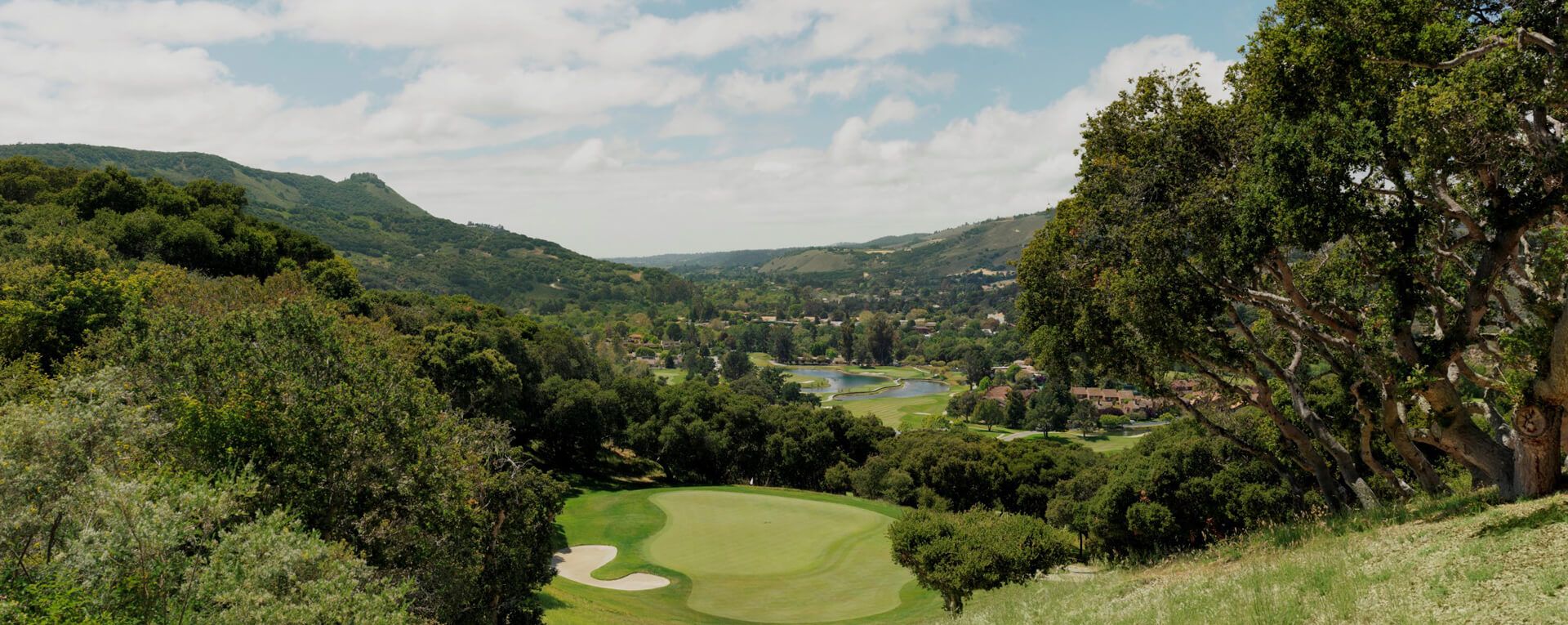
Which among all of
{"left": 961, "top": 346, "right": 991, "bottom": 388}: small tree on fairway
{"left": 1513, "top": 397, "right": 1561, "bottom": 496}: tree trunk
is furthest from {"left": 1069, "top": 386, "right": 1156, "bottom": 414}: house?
{"left": 1513, "top": 397, "right": 1561, "bottom": 496}: tree trunk

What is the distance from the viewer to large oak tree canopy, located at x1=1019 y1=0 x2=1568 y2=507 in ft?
32.4

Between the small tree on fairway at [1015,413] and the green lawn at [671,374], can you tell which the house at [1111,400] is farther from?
the green lawn at [671,374]

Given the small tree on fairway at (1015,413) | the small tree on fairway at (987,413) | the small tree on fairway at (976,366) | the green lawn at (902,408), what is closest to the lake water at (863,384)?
the small tree on fairway at (976,366)

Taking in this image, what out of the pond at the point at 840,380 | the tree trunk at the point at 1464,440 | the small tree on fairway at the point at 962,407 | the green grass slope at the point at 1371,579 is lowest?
the pond at the point at 840,380

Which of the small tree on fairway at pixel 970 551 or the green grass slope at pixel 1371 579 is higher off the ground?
the green grass slope at pixel 1371 579

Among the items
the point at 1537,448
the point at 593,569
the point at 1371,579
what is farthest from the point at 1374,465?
the point at 593,569

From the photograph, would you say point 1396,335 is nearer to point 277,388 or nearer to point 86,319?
point 277,388

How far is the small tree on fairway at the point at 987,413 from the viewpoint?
365 ft

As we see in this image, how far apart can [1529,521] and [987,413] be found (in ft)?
345

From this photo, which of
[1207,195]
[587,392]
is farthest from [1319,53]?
[587,392]

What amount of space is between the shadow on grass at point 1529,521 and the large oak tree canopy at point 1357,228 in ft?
4.71

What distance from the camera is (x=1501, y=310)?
12.6m

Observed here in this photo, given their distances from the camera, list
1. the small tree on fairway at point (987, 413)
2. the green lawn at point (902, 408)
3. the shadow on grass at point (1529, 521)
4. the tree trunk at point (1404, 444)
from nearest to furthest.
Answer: the shadow on grass at point (1529, 521) < the tree trunk at point (1404, 444) < the green lawn at point (902, 408) < the small tree on fairway at point (987, 413)

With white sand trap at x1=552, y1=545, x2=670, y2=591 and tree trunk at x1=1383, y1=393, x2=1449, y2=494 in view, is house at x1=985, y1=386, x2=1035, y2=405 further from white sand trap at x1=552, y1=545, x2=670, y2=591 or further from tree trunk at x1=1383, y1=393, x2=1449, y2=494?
tree trunk at x1=1383, y1=393, x2=1449, y2=494
